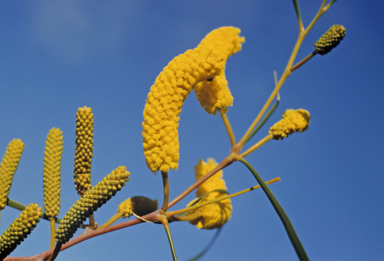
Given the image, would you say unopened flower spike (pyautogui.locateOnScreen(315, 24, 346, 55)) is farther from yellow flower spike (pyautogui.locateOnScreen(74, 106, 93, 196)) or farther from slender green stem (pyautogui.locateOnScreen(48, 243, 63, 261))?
slender green stem (pyautogui.locateOnScreen(48, 243, 63, 261))

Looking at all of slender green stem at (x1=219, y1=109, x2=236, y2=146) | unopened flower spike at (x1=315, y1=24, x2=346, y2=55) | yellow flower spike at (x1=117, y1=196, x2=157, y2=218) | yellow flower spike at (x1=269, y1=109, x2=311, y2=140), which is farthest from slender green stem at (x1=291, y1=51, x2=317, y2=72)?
yellow flower spike at (x1=117, y1=196, x2=157, y2=218)

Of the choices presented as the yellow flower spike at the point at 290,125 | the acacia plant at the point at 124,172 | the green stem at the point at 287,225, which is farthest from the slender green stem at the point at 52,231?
the yellow flower spike at the point at 290,125

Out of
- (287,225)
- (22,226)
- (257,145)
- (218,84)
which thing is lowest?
(287,225)

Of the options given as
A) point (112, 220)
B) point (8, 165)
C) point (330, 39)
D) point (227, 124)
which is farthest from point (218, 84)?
point (8, 165)

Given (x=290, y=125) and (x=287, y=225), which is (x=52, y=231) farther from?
(x=290, y=125)

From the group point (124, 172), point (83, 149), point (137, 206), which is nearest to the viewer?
point (124, 172)

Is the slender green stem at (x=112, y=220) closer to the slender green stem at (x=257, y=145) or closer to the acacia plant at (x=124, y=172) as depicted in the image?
the acacia plant at (x=124, y=172)
